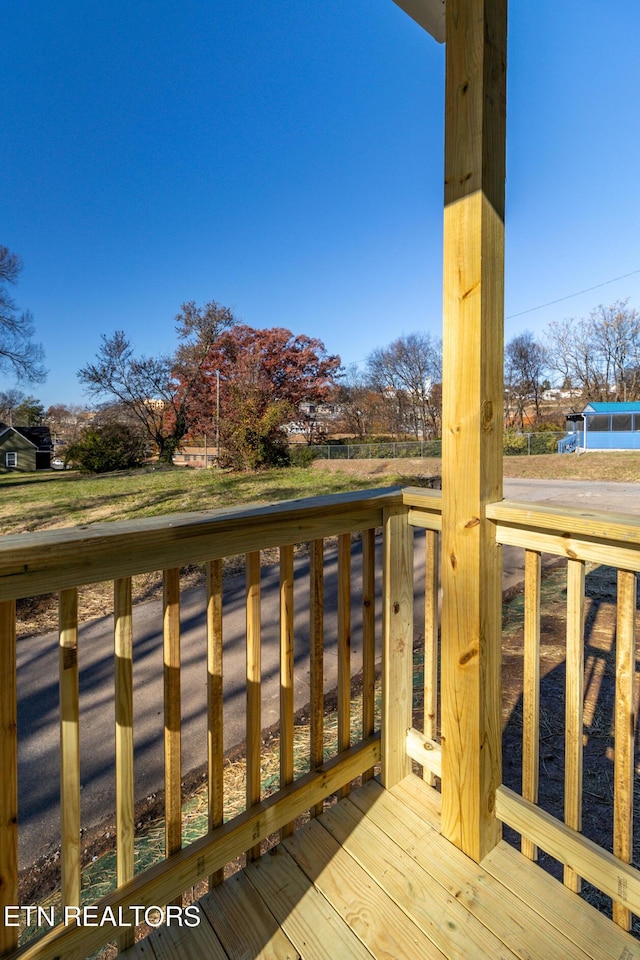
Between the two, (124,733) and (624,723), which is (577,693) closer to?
(624,723)

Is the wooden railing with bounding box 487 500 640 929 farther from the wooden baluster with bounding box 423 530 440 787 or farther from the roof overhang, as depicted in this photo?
the roof overhang

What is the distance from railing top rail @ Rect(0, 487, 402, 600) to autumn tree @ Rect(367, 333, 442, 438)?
14.2 metres

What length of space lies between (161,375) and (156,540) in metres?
11.0

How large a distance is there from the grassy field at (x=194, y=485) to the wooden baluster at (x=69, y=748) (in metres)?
2.14

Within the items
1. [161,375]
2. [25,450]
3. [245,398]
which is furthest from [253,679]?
[25,450]

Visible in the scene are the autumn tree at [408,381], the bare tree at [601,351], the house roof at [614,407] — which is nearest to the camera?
the bare tree at [601,351]

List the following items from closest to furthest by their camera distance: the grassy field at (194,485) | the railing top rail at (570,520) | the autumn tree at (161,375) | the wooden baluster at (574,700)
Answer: the railing top rail at (570,520) < the wooden baluster at (574,700) < the grassy field at (194,485) < the autumn tree at (161,375)

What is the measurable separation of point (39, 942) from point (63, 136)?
11.6 metres

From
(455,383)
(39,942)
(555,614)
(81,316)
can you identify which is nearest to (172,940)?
(39,942)

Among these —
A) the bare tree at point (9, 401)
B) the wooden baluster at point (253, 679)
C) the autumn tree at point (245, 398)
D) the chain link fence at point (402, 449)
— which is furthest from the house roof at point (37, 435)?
the wooden baluster at point (253, 679)

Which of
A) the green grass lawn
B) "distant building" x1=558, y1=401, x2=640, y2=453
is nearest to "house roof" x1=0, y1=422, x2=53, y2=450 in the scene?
the green grass lawn

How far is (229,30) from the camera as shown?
5.48m

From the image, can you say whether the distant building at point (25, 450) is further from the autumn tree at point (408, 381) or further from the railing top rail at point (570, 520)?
the railing top rail at point (570, 520)

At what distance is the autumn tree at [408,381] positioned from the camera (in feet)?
50.4
